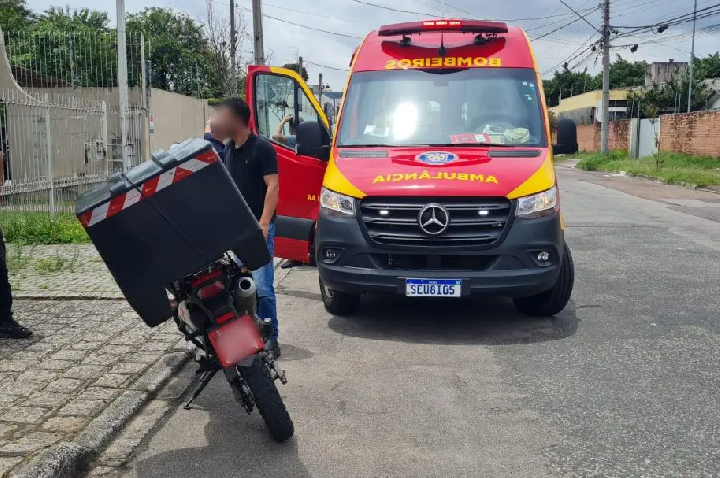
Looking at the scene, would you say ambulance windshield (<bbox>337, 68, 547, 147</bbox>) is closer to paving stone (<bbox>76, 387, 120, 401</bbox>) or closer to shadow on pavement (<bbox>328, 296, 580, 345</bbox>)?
shadow on pavement (<bbox>328, 296, 580, 345</bbox>)

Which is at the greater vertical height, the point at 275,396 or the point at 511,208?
the point at 511,208

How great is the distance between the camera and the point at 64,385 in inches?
186

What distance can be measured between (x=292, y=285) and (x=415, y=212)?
2.82 m

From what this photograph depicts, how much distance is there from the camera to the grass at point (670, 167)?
24.0 metres

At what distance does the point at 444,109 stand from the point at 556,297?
6.56ft

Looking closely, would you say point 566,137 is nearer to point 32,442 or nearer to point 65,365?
point 65,365

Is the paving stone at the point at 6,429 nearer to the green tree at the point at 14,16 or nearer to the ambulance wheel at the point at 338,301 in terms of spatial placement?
the ambulance wheel at the point at 338,301

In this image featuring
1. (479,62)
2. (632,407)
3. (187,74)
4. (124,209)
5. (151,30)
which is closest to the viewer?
(124,209)

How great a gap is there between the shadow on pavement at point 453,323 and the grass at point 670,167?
18029mm

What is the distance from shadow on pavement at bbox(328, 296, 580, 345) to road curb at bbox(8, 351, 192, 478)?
1.80 m

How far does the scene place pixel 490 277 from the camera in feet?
19.4

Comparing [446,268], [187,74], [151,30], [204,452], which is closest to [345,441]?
[204,452]

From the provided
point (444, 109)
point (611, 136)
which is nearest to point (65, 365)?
point (444, 109)

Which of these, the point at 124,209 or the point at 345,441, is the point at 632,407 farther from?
the point at 124,209
